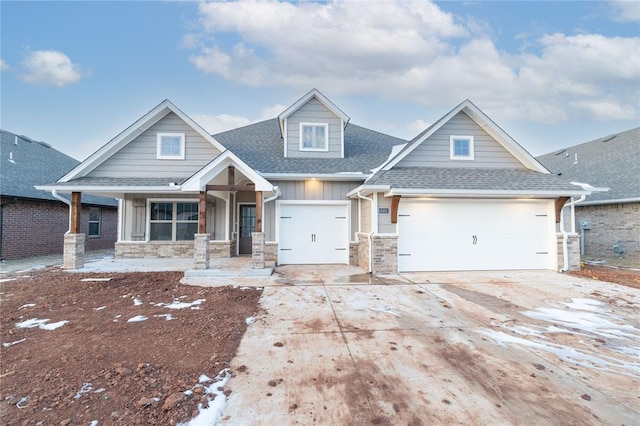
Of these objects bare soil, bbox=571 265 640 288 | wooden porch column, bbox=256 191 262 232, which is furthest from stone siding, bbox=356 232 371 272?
bare soil, bbox=571 265 640 288

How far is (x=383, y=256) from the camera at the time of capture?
8.30 metres

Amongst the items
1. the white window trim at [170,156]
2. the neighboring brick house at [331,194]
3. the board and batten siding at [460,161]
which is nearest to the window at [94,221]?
the neighboring brick house at [331,194]

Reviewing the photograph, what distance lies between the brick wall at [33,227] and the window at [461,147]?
16.5m

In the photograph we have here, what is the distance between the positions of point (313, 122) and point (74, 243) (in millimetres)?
8848

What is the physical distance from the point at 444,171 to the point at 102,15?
13903 millimetres

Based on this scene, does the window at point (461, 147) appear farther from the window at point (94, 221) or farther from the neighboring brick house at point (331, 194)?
the window at point (94, 221)

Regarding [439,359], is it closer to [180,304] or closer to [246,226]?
[180,304]

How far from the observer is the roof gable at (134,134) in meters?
9.77

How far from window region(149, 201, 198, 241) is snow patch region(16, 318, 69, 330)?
6647 millimetres

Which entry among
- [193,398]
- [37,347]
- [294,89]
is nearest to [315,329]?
[193,398]

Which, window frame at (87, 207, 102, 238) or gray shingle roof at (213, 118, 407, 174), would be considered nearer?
gray shingle roof at (213, 118, 407, 174)

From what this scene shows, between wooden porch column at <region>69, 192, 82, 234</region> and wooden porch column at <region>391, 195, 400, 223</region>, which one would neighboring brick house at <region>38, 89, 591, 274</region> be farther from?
wooden porch column at <region>69, 192, 82, 234</region>

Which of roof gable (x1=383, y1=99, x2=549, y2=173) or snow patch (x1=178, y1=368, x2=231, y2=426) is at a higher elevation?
roof gable (x1=383, y1=99, x2=549, y2=173)

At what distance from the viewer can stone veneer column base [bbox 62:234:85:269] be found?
28.4ft
